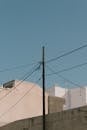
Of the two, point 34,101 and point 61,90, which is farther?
point 61,90

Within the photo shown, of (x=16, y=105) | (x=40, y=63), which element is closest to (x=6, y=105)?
(x=16, y=105)

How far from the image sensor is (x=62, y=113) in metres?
24.1

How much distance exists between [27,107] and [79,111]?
656 inches

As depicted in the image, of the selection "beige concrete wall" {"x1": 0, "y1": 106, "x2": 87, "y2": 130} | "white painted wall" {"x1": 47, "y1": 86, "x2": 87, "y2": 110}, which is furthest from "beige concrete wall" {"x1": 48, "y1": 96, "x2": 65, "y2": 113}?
"white painted wall" {"x1": 47, "y1": 86, "x2": 87, "y2": 110}

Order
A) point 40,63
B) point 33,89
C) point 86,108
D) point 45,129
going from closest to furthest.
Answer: point 86,108
point 45,129
point 40,63
point 33,89

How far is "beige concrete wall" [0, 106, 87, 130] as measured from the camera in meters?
22.3

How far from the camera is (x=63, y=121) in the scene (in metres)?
23.9

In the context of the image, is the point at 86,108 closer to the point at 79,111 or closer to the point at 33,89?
the point at 79,111

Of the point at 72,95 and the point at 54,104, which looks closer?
the point at 54,104

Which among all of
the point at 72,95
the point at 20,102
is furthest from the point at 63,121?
the point at 72,95

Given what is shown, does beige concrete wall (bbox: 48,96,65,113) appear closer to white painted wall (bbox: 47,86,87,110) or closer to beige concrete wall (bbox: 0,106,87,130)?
beige concrete wall (bbox: 0,106,87,130)

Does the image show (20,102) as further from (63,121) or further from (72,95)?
(72,95)

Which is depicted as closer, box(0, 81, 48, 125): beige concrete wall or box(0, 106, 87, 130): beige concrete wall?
box(0, 106, 87, 130): beige concrete wall

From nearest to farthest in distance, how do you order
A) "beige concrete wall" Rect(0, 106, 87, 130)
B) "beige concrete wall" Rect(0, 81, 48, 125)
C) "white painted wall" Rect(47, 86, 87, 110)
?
"beige concrete wall" Rect(0, 106, 87, 130)
"beige concrete wall" Rect(0, 81, 48, 125)
"white painted wall" Rect(47, 86, 87, 110)
